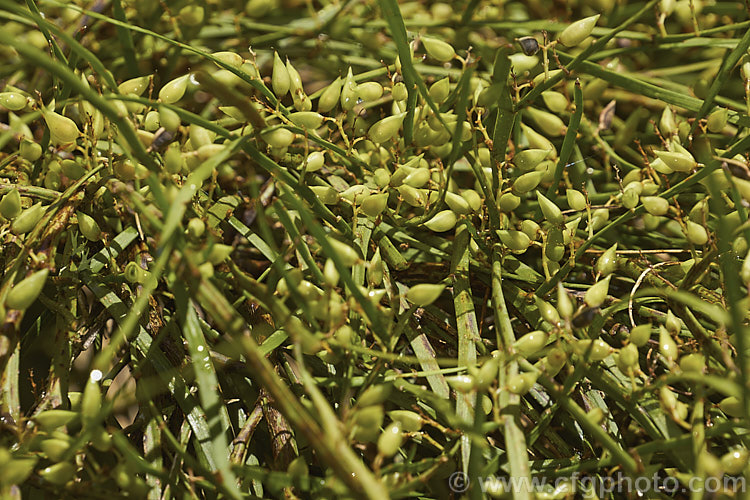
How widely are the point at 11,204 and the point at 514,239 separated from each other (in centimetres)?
30

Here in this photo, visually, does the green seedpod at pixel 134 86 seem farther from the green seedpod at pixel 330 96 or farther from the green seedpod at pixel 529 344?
the green seedpod at pixel 529 344

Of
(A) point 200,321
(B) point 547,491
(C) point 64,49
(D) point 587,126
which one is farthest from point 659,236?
(C) point 64,49

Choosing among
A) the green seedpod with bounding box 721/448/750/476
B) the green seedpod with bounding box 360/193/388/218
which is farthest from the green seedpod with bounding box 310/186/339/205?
the green seedpod with bounding box 721/448/750/476

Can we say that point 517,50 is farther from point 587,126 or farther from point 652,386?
point 652,386

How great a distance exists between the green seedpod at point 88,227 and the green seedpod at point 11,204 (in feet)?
0.11

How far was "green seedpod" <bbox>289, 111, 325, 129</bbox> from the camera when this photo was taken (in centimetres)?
37

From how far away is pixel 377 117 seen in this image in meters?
0.51

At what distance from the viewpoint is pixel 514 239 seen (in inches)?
14.8

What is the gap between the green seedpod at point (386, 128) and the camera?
385 mm

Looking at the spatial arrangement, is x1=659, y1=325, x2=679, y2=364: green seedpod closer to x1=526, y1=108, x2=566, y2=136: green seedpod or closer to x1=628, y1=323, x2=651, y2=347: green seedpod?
x1=628, y1=323, x2=651, y2=347: green seedpod

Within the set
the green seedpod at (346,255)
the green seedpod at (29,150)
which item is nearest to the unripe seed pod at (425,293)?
the green seedpod at (346,255)

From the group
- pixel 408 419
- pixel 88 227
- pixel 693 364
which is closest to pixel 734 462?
pixel 693 364

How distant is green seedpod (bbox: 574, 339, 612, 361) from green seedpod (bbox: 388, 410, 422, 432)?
9 centimetres

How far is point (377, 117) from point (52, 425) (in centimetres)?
33
